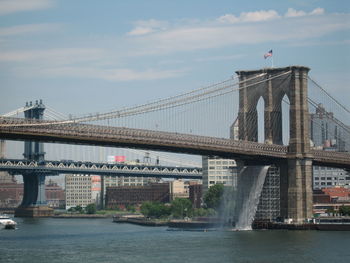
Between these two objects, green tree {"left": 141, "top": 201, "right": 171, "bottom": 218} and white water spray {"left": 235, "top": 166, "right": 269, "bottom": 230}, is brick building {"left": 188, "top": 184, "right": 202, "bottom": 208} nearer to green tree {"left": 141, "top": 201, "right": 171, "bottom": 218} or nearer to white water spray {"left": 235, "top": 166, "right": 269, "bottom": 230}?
green tree {"left": 141, "top": 201, "right": 171, "bottom": 218}

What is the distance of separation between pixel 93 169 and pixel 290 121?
96.4 meters

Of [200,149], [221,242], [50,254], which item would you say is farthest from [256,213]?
[50,254]

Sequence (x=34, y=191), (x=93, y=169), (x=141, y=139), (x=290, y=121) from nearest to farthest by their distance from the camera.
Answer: (x=141, y=139) < (x=290, y=121) < (x=34, y=191) < (x=93, y=169)

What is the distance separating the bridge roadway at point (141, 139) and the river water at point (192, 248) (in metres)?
6.69

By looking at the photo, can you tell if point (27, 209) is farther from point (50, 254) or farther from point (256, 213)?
point (50, 254)

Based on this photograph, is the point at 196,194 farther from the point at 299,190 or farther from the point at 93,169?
the point at 299,190

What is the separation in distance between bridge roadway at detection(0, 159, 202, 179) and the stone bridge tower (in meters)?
81.8

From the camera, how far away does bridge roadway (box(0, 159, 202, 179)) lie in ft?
528

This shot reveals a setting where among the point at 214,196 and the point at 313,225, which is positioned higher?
the point at 214,196

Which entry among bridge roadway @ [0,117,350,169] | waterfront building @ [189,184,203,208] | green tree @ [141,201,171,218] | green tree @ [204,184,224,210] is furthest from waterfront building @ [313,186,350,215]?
waterfront building @ [189,184,203,208]

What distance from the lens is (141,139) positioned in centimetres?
7100

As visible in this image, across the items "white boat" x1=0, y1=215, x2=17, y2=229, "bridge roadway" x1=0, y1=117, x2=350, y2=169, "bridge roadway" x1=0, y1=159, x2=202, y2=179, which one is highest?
"bridge roadway" x1=0, y1=159, x2=202, y2=179

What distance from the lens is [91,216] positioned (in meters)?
182

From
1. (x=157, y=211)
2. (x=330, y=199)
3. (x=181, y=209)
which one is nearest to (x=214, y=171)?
(x=157, y=211)
